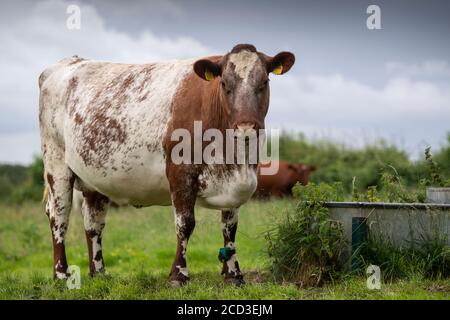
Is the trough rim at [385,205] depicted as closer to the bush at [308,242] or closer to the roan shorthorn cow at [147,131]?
the bush at [308,242]

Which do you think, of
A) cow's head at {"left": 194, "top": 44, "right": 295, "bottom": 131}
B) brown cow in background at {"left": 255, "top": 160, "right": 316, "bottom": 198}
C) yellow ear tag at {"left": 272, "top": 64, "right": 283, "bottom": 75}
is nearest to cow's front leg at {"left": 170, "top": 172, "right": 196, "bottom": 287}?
cow's head at {"left": 194, "top": 44, "right": 295, "bottom": 131}

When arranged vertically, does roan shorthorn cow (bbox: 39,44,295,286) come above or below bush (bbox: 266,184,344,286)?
above

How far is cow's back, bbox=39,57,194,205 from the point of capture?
7.38 meters

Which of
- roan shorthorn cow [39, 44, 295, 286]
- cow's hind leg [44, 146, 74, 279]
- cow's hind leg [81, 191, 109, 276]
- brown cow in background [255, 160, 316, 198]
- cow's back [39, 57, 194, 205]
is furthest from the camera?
brown cow in background [255, 160, 316, 198]

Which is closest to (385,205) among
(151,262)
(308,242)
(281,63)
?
(308,242)

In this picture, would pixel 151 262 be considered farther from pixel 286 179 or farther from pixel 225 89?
pixel 286 179

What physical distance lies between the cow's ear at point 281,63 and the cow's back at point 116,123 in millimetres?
1044

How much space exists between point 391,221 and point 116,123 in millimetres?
3236

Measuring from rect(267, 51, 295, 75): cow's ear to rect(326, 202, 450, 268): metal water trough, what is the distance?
1529mm

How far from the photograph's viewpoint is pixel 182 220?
7.02 m

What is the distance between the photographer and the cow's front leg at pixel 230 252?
7.26 meters

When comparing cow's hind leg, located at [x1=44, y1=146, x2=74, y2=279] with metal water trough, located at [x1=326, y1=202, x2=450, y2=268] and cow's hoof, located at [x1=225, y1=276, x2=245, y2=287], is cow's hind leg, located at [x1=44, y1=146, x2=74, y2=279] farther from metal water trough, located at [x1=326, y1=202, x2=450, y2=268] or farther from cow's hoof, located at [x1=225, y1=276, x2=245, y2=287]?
metal water trough, located at [x1=326, y1=202, x2=450, y2=268]

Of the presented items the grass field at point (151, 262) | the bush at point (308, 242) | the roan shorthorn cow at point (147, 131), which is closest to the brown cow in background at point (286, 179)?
the grass field at point (151, 262)
